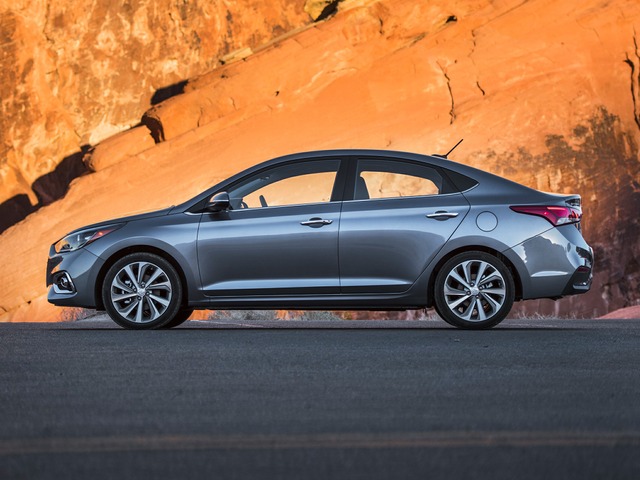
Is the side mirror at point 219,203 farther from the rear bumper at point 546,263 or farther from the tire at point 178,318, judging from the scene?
the rear bumper at point 546,263

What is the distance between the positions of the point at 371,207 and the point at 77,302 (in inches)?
118

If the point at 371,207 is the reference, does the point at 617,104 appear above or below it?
above

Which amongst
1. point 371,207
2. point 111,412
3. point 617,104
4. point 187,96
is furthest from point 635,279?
point 111,412

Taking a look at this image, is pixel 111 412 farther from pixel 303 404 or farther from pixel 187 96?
pixel 187 96

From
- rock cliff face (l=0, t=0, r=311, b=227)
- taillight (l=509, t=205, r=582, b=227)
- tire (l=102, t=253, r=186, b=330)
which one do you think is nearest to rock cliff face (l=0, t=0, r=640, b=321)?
rock cliff face (l=0, t=0, r=311, b=227)

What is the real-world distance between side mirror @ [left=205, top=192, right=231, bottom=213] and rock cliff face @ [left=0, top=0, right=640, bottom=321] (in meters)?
17.4

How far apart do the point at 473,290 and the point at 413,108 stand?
20174 mm

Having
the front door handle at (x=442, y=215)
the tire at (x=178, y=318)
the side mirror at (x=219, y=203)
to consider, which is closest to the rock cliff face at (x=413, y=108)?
the tire at (x=178, y=318)

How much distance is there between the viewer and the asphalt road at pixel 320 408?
481 cm

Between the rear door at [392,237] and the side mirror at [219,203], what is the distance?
3.57ft

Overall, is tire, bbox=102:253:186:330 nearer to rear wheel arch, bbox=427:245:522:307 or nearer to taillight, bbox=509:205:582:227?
rear wheel arch, bbox=427:245:522:307

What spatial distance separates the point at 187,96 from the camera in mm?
32344

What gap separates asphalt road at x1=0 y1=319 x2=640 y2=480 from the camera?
481cm

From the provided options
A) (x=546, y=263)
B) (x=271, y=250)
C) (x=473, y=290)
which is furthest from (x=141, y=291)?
(x=546, y=263)
